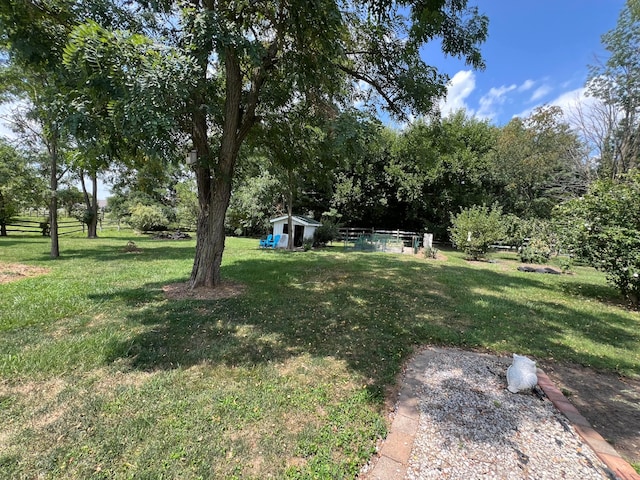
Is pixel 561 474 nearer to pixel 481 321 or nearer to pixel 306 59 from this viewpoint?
pixel 481 321

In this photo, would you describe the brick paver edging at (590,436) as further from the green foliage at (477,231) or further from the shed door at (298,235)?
the shed door at (298,235)

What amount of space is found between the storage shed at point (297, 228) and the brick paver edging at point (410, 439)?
1314 centimetres

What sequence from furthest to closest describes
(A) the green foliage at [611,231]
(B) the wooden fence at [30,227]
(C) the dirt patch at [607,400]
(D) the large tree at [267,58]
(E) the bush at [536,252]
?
(B) the wooden fence at [30,227] → (E) the bush at [536,252] → (A) the green foliage at [611,231] → (D) the large tree at [267,58] → (C) the dirt patch at [607,400]

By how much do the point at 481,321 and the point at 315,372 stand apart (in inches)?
129

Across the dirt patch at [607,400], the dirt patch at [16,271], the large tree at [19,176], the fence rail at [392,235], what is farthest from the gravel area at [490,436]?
the fence rail at [392,235]

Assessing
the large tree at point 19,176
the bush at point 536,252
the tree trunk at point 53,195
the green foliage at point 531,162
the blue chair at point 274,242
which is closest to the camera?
the tree trunk at point 53,195

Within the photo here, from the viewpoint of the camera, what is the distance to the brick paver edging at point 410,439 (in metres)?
1.81

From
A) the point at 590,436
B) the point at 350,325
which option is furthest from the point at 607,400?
the point at 350,325

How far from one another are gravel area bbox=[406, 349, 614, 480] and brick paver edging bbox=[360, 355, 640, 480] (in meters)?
0.05

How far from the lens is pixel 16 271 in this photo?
6.75 meters

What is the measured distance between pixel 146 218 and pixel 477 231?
22.5 metres

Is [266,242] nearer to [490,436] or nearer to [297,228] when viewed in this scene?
[297,228]

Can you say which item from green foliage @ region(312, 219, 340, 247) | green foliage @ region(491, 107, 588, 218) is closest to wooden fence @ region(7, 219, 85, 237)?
green foliage @ region(312, 219, 340, 247)

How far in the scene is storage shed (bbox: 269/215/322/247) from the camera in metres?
15.6
